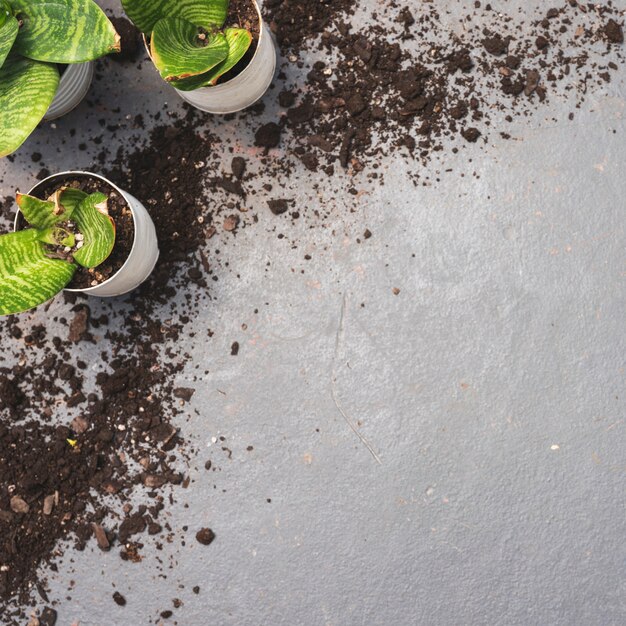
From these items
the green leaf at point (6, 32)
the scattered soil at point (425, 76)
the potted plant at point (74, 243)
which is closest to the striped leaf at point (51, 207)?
the potted plant at point (74, 243)

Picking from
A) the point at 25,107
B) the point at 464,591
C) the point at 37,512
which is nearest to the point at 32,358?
the point at 37,512

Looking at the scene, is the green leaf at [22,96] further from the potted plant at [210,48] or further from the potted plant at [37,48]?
the potted plant at [210,48]

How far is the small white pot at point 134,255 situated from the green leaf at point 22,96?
164 millimetres

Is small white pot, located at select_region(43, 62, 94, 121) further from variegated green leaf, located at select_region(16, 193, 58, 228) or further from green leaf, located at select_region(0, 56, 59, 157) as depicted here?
variegated green leaf, located at select_region(16, 193, 58, 228)

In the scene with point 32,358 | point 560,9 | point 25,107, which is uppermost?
point 25,107

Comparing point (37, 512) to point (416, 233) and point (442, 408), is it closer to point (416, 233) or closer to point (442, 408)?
point (442, 408)

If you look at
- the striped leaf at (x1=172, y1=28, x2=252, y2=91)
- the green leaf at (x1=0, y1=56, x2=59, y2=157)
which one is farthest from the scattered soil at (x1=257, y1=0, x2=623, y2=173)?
the green leaf at (x1=0, y1=56, x2=59, y2=157)

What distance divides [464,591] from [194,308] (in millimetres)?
915

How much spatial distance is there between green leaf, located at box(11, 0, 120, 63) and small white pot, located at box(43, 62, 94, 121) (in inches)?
5.1

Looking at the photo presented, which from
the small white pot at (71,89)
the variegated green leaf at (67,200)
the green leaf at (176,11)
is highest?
the green leaf at (176,11)

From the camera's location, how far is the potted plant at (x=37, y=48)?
125 centimetres

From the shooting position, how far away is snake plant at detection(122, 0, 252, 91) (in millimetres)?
1231

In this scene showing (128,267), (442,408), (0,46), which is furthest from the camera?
(442,408)

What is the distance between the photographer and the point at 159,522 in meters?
1.54
